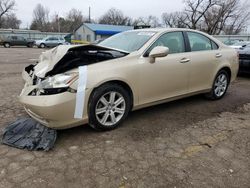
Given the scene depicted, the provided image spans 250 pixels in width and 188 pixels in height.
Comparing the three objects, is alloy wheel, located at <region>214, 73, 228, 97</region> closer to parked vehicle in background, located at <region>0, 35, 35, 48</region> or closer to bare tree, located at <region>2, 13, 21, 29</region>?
parked vehicle in background, located at <region>0, 35, 35, 48</region>

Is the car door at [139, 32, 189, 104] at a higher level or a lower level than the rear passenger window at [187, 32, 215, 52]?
lower

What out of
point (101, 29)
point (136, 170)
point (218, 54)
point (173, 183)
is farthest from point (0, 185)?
point (101, 29)

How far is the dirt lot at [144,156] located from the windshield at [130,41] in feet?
3.85

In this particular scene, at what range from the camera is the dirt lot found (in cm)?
257

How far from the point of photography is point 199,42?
491 cm

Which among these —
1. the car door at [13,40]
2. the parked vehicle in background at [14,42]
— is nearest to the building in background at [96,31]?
the parked vehicle in background at [14,42]

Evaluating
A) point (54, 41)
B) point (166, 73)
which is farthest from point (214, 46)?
point (54, 41)

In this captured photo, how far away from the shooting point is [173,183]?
2543 mm

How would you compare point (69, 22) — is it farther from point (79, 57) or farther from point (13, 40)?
point (79, 57)

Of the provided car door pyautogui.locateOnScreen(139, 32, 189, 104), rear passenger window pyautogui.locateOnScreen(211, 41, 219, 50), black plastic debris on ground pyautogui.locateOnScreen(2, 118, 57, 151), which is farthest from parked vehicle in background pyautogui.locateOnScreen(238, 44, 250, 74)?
black plastic debris on ground pyautogui.locateOnScreen(2, 118, 57, 151)

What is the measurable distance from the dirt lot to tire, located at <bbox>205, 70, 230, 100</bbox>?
35.2 inches

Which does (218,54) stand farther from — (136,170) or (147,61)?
(136,170)

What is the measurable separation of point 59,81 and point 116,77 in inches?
31.2

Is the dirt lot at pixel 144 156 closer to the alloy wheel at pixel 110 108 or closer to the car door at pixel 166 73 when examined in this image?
the alloy wheel at pixel 110 108
